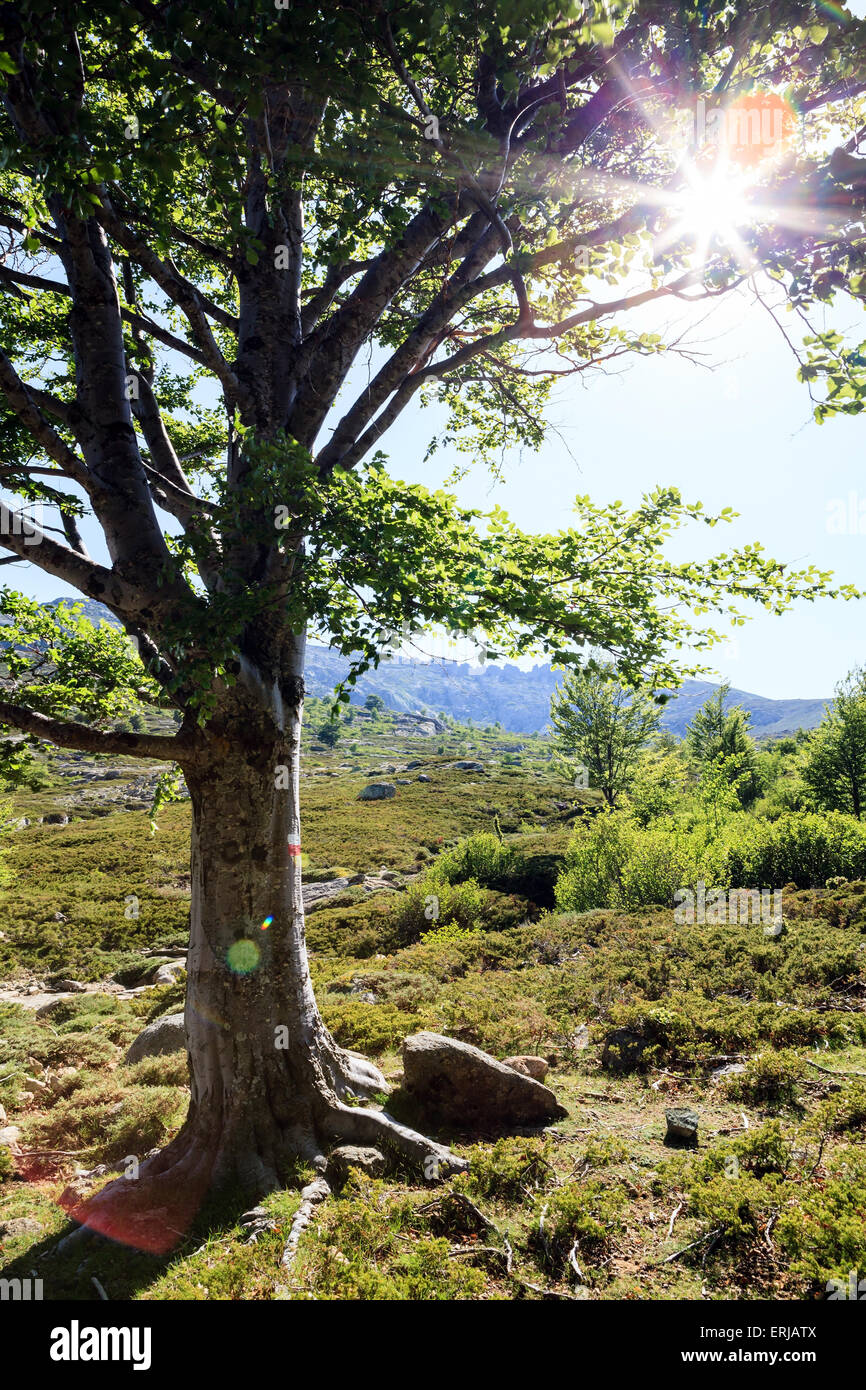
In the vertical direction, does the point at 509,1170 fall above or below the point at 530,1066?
above

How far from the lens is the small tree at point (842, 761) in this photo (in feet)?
90.6

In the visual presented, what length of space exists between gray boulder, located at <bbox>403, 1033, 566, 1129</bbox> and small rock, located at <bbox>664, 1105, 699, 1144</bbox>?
1.18m

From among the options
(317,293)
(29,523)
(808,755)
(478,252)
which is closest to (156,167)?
(29,523)

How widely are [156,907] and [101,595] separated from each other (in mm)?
19828

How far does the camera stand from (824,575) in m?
5.31

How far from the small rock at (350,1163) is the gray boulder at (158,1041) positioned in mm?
5076

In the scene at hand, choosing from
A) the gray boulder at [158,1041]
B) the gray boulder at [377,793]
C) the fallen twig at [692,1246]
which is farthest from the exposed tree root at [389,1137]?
the gray boulder at [377,793]

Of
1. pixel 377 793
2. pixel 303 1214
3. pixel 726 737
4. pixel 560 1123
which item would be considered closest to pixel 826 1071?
pixel 560 1123

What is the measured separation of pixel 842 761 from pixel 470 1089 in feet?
93.7

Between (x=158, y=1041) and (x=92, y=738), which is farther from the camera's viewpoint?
(x=158, y=1041)

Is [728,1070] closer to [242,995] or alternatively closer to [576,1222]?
[576,1222]

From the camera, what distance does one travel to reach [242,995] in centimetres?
506

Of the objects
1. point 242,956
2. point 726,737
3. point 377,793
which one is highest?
point 726,737

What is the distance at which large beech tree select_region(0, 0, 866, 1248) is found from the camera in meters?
3.33
